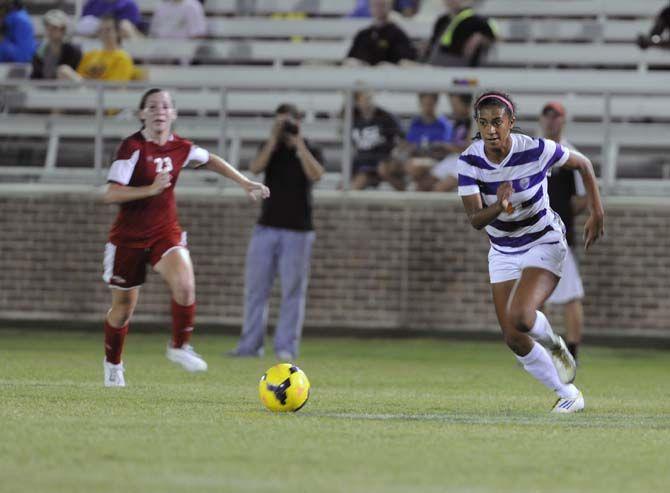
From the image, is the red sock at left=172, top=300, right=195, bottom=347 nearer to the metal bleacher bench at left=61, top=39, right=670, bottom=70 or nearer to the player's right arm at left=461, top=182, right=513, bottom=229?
the player's right arm at left=461, top=182, right=513, bottom=229

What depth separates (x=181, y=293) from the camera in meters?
11.9

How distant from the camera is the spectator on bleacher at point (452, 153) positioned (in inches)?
663

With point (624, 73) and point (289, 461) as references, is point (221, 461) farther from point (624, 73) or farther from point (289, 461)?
point (624, 73)

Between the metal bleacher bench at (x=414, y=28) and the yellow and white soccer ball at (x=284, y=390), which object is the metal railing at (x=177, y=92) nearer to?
the metal bleacher bench at (x=414, y=28)

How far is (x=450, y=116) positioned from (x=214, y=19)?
17.2ft

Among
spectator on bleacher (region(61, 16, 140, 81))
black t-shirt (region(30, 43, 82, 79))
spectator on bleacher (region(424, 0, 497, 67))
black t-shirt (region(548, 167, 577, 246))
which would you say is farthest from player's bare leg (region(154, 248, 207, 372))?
black t-shirt (region(30, 43, 82, 79))

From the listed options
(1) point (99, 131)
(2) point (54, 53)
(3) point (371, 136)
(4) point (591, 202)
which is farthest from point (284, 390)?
(2) point (54, 53)

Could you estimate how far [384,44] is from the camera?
19125 mm

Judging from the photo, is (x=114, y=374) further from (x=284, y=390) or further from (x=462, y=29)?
(x=462, y=29)

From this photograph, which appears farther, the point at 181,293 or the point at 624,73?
the point at 624,73

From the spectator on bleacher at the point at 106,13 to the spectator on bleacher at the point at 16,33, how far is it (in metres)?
0.89

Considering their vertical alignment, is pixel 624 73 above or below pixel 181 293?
above

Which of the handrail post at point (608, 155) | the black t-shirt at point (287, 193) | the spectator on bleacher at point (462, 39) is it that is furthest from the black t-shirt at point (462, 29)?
the black t-shirt at point (287, 193)

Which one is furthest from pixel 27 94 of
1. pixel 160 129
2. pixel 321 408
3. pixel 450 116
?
pixel 321 408
